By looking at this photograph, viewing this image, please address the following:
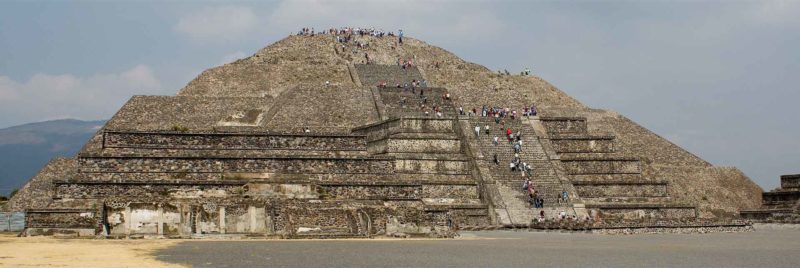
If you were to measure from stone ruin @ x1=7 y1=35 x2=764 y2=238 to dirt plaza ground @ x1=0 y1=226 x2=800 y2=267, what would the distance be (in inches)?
96.9

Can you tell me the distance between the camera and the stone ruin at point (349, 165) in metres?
33.5

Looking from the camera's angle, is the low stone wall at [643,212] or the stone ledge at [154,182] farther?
the low stone wall at [643,212]

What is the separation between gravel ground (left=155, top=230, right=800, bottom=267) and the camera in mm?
21594

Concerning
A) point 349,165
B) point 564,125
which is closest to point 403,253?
point 349,165

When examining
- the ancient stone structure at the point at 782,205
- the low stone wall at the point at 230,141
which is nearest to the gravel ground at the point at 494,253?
the low stone wall at the point at 230,141

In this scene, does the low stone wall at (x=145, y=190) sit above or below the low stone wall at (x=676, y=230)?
above

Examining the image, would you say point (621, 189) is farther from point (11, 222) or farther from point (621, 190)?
point (11, 222)

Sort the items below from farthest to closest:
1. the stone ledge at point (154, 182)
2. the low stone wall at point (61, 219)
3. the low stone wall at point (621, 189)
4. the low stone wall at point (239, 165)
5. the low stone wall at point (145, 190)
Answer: the low stone wall at point (621, 189) < the low stone wall at point (239, 165) < the stone ledge at point (154, 182) < the low stone wall at point (145, 190) < the low stone wall at point (61, 219)

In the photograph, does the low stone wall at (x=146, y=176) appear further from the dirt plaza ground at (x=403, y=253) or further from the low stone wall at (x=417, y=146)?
the low stone wall at (x=417, y=146)

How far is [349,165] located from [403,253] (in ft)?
48.4

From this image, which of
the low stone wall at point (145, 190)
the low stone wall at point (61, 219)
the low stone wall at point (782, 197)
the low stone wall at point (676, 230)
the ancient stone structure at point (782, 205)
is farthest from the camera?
the low stone wall at point (782, 197)

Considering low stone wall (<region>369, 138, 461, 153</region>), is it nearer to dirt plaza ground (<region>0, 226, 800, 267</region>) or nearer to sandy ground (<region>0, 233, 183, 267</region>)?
dirt plaza ground (<region>0, 226, 800, 267</region>)

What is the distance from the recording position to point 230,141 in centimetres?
3966

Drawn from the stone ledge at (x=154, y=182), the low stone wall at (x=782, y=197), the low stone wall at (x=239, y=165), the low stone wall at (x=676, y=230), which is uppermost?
Result: the low stone wall at (x=239, y=165)
